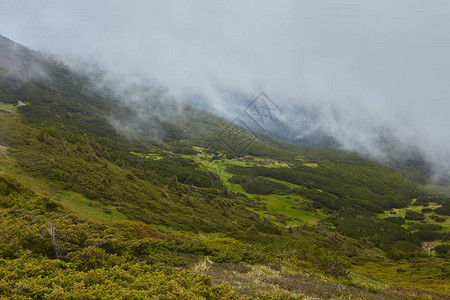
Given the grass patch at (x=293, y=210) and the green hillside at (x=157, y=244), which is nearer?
the green hillside at (x=157, y=244)

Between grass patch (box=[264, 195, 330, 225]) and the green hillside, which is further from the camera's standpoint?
grass patch (box=[264, 195, 330, 225])

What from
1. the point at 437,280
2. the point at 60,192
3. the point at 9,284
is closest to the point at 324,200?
the point at 437,280

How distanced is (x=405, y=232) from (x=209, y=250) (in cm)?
11221

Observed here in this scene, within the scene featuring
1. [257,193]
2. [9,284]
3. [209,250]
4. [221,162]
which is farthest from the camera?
[221,162]

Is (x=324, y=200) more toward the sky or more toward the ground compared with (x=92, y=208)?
more toward the sky

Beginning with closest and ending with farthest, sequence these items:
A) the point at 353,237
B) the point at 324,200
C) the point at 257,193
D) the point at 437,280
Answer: the point at 437,280 → the point at 353,237 → the point at 257,193 → the point at 324,200

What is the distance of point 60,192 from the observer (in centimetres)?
2784

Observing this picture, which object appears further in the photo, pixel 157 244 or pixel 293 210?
pixel 293 210

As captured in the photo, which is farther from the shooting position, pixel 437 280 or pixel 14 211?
pixel 437 280

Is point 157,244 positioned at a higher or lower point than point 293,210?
lower

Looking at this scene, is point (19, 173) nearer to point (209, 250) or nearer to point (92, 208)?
point (92, 208)

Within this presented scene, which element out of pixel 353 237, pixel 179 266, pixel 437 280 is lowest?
pixel 179 266

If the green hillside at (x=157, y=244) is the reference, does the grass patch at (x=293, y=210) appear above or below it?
above

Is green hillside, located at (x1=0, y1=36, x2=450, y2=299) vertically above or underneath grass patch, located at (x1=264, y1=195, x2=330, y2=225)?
underneath
